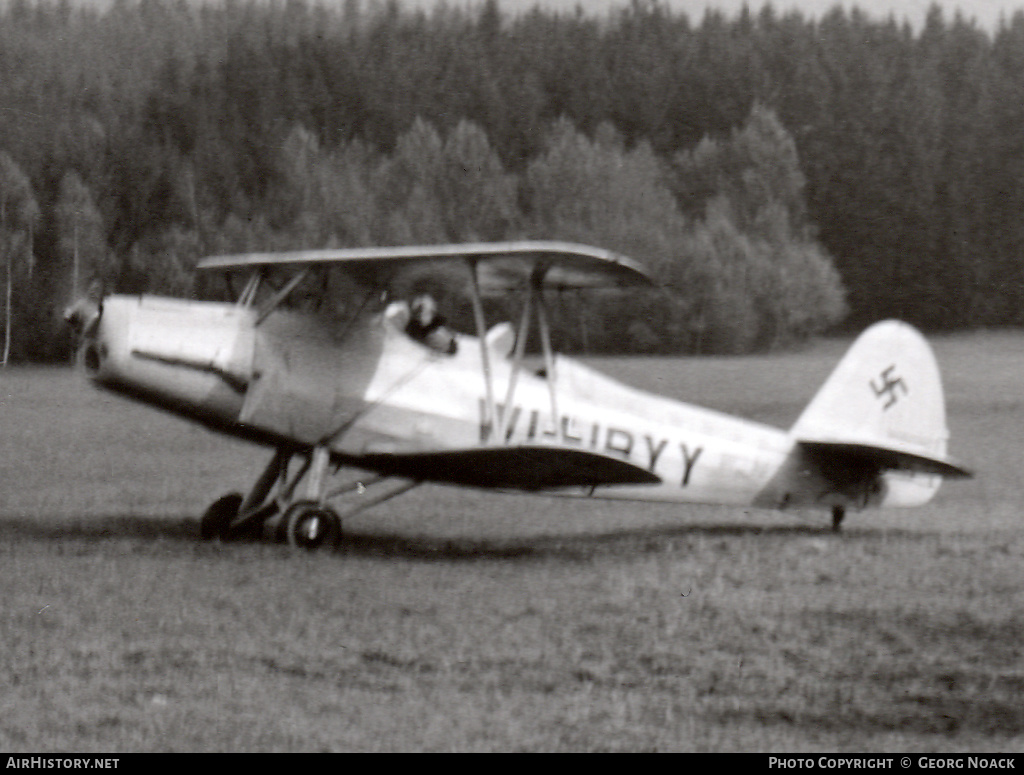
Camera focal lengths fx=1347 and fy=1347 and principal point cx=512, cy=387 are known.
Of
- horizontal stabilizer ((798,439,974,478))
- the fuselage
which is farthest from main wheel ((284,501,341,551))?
horizontal stabilizer ((798,439,974,478))

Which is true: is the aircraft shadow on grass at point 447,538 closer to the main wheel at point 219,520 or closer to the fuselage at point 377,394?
the main wheel at point 219,520

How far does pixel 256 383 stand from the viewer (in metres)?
9.51

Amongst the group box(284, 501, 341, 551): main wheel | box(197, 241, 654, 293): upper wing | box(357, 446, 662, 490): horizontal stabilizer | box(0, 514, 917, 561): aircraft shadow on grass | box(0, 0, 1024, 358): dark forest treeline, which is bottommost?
box(0, 514, 917, 561): aircraft shadow on grass

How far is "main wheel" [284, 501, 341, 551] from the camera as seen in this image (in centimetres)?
932

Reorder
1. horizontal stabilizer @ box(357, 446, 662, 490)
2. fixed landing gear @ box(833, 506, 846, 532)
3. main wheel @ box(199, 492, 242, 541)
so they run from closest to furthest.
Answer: horizontal stabilizer @ box(357, 446, 662, 490), main wheel @ box(199, 492, 242, 541), fixed landing gear @ box(833, 506, 846, 532)

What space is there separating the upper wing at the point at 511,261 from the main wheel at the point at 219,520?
1801mm

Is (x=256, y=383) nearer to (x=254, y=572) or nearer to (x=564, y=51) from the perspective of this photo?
(x=254, y=572)

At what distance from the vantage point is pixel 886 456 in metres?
10.8

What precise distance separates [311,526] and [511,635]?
113 inches

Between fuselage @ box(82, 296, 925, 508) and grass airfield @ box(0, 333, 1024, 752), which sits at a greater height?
fuselage @ box(82, 296, 925, 508)

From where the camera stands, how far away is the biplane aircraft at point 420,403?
927 centimetres

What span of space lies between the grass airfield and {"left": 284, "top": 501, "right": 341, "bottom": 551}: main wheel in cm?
14

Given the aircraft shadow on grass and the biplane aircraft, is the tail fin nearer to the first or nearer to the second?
the biplane aircraft

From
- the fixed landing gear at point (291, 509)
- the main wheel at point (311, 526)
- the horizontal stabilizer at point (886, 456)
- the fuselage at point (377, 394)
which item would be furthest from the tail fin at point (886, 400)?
the main wheel at point (311, 526)
